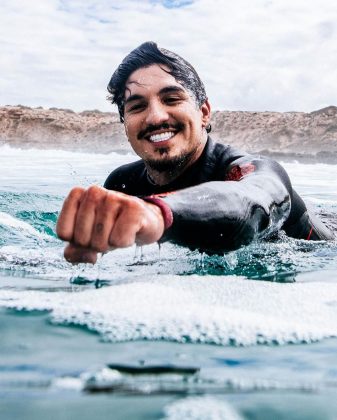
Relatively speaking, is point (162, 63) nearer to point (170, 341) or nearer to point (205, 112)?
point (205, 112)

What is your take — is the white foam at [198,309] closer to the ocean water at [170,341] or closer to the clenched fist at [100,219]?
the ocean water at [170,341]

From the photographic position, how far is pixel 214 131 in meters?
56.6

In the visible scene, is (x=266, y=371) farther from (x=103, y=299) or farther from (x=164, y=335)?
(x=103, y=299)

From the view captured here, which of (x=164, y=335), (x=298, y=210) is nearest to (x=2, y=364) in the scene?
(x=164, y=335)

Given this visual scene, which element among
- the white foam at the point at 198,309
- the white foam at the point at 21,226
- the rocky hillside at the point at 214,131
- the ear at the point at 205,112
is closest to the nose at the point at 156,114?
the ear at the point at 205,112

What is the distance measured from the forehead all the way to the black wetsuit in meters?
0.45

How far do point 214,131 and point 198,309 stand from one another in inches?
2180

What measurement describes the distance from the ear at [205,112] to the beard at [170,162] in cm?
27

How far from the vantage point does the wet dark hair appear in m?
3.31

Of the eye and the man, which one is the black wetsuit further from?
the eye

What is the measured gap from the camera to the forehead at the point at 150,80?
10.6 feet

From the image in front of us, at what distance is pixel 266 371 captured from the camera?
5.06 feet

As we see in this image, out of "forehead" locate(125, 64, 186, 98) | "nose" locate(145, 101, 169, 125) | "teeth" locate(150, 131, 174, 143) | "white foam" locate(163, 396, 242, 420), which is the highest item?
"forehead" locate(125, 64, 186, 98)

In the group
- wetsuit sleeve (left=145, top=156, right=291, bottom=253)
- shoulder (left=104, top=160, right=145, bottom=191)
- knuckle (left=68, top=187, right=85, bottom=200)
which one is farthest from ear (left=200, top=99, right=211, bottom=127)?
knuckle (left=68, top=187, right=85, bottom=200)
